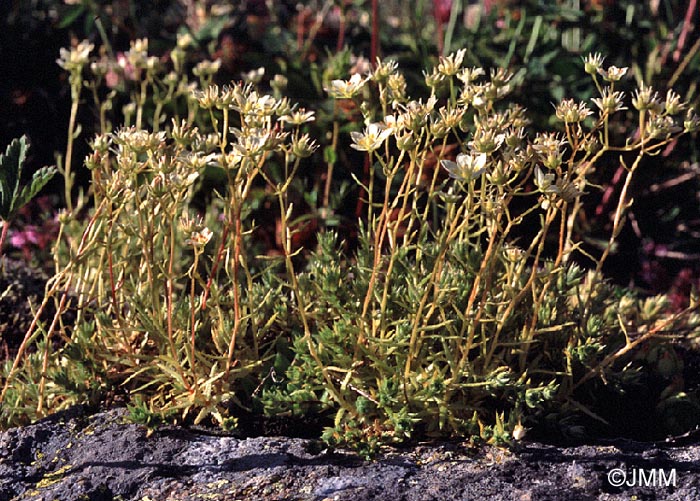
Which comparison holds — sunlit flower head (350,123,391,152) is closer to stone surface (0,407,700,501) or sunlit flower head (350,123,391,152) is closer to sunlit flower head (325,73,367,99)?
sunlit flower head (325,73,367,99)

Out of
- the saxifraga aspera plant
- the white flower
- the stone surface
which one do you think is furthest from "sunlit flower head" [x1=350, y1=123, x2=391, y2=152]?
the stone surface

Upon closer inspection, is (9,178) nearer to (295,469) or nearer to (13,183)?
(13,183)

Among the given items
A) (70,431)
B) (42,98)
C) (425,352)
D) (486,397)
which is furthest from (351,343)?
(42,98)

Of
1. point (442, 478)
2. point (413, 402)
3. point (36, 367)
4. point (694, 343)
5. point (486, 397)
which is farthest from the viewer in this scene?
point (694, 343)

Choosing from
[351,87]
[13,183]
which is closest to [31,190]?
[13,183]

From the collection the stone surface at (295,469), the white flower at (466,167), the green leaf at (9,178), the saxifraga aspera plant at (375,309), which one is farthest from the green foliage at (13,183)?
the white flower at (466,167)

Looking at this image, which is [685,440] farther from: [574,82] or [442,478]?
[574,82]

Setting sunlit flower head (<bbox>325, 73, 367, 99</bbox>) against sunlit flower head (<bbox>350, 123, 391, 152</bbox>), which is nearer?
sunlit flower head (<bbox>350, 123, 391, 152</bbox>)
